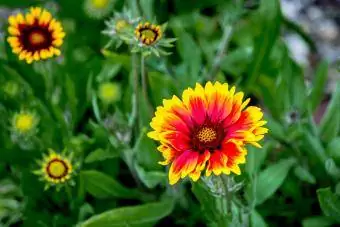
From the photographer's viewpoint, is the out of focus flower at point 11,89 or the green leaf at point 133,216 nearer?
the green leaf at point 133,216

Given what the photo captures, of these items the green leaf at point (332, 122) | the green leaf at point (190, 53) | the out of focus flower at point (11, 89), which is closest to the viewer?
the green leaf at point (332, 122)

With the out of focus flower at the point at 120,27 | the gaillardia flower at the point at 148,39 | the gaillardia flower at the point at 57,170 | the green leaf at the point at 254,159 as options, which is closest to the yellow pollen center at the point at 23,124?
the gaillardia flower at the point at 57,170

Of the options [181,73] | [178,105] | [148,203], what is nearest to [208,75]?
[181,73]

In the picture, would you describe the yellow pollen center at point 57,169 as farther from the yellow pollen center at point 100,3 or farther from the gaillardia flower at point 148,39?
the yellow pollen center at point 100,3

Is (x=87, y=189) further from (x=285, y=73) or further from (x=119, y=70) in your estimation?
(x=285, y=73)

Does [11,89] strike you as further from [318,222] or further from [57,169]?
[318,222]

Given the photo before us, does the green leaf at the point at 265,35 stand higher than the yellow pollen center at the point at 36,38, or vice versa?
the yellow pollen center at the point at 36,38
